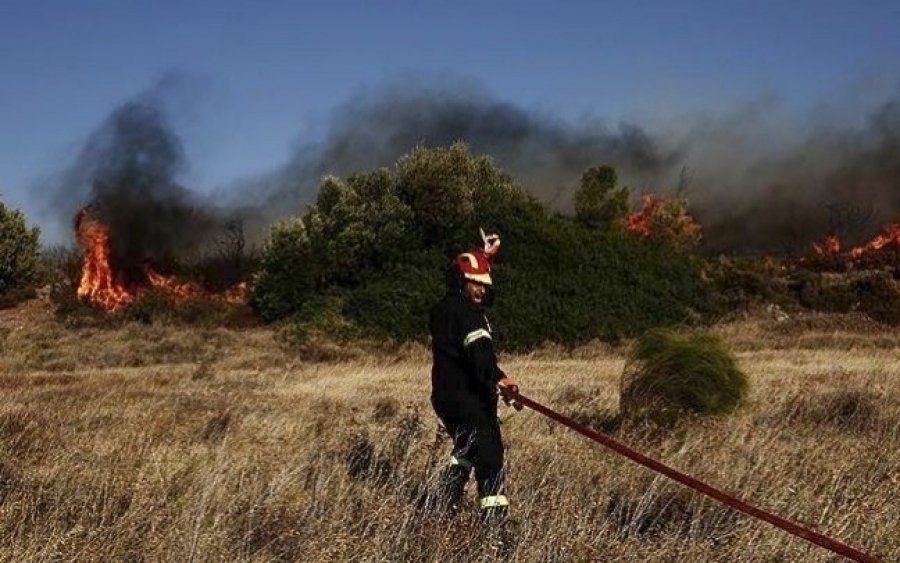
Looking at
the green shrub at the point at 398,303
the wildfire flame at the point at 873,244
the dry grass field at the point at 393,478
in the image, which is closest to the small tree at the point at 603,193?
the wildfire flame at the point at 873,244

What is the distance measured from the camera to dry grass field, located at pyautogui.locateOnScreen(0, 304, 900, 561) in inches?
181

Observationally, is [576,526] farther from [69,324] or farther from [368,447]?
[69,324]

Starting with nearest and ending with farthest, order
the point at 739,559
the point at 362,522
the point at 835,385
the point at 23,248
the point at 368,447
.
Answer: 1. the point at 739,559
2. the point at 362,522
3. the point at 368,447
4. the point at 835,385
5. the point at 23,248

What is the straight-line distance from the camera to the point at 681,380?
31.9ft

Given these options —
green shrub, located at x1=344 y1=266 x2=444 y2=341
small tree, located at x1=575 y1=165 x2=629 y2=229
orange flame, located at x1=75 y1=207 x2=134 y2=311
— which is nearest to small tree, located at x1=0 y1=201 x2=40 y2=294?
orange flame, located at x1=75 y1=207 x2=134 y2=311

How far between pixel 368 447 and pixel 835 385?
7.77m

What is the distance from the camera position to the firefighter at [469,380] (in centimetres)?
562

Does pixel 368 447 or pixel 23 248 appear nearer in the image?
pixel 368 447

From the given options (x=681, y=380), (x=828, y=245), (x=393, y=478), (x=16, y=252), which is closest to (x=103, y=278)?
(x=16, y=252)

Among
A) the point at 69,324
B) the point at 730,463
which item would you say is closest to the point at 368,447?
the point at 730,463

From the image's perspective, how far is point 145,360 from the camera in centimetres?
2242

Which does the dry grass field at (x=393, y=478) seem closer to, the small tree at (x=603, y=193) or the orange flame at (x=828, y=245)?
the small tree at (x=603, y=193)

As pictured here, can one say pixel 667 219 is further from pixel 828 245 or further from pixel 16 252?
pixel 16 252

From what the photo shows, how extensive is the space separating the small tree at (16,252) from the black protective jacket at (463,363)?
41.2 meters
